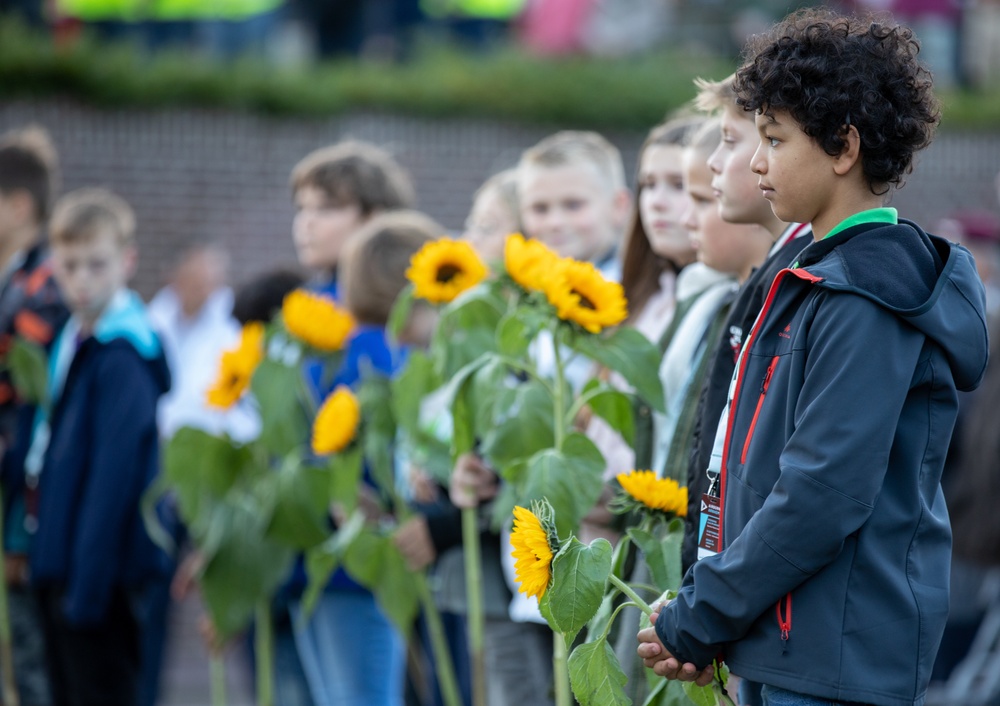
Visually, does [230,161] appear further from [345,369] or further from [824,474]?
[824,474]

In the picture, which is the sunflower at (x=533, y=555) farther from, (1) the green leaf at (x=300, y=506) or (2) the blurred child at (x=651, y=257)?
(1) the green leaf at (x=300, y=506)

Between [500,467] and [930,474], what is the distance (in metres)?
1.03

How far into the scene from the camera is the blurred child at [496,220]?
4.06 metres

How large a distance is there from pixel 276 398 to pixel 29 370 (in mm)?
1292

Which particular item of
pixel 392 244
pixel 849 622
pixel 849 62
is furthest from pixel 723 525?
pixel 392 244

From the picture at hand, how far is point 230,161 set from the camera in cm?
876

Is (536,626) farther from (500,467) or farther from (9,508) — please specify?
(9,508)

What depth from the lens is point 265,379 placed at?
139 inches

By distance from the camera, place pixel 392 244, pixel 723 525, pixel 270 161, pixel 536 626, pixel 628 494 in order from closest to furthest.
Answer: pixel 723 525
pixel 628 494
pixel 536 626
pixel 392 244
pixel 270 161

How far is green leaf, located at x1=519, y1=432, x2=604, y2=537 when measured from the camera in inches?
95.8

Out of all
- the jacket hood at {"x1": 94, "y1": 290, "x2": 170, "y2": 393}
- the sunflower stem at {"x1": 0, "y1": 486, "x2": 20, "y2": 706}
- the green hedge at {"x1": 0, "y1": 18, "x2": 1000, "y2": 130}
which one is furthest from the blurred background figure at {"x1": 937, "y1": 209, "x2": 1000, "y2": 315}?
the sunflower stem at {"x1": 0, "y1": 486, "x2": 20, "y2": 706}

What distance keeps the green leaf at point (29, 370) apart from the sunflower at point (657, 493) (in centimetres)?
273

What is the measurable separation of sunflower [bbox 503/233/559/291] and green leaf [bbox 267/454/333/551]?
113cm

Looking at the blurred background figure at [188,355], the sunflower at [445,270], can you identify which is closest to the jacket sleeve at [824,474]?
the sunflower at [445,270]
